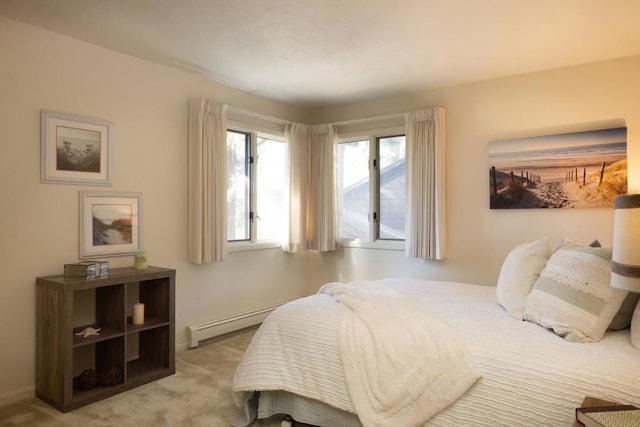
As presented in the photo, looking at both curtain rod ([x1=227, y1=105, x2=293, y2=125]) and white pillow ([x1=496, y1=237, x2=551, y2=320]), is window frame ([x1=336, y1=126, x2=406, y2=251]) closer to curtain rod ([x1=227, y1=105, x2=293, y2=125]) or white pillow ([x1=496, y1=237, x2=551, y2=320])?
curtain rod ([x1=227, y1=105, x2=293, y2=125])

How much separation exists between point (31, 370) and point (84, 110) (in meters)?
A: 1.88

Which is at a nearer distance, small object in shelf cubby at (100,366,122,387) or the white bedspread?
the white bedspread

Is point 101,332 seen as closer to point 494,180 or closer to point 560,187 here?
point 494,180

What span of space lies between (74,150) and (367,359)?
2.57m

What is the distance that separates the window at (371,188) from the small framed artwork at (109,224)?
2.34 metres

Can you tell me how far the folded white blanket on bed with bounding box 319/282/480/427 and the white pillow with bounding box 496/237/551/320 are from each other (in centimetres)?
54

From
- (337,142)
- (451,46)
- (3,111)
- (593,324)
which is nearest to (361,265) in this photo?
(337,142)

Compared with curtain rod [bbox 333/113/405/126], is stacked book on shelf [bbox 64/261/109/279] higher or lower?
lower

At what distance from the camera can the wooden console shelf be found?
2.51m

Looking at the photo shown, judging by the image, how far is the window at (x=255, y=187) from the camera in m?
4.18

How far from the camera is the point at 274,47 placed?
305 centimetres

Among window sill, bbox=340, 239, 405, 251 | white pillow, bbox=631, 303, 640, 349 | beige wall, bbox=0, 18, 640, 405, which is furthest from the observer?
window sill, bbox=340, 239, 405, 251

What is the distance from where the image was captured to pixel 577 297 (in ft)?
6.49

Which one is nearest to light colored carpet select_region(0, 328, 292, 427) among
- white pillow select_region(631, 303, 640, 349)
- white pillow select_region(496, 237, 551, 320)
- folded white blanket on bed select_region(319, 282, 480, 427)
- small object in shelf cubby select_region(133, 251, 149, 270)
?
folded white blanket on bed select_region(319, 282, 480, 427)
